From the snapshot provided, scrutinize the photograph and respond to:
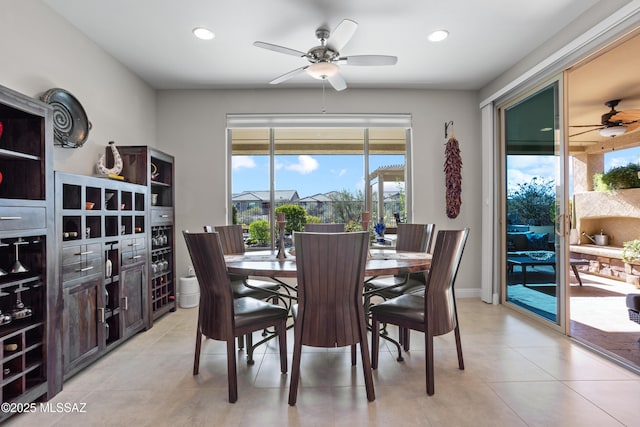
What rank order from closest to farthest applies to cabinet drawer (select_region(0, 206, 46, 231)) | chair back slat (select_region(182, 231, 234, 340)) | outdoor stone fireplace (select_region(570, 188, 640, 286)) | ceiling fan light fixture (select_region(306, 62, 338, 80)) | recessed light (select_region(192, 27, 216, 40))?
cabinet drawer (select_region(0, 206, 46, 231))
chair back slat (select_region(182, 231, 234, 340))
ceiling fan light fixture (select_region(306, 62, 338, 80))
recessed light (select_region(192, 27, 216, 40))
outdoor stone fireplace (select_region(570, 188, 640, 286))

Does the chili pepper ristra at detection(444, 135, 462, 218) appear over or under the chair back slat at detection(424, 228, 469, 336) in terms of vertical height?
over

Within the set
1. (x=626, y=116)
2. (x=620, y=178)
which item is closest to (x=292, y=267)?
(x=626, y=116)

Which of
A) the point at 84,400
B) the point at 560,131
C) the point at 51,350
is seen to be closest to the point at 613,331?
the point at 560,131

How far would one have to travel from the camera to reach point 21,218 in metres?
1.80

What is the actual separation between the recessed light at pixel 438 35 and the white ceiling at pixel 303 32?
53mm

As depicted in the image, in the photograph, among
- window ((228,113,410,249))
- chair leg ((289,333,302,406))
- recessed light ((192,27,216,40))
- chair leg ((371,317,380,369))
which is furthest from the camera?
window ((228,113,410,249))

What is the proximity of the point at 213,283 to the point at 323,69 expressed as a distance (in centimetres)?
184

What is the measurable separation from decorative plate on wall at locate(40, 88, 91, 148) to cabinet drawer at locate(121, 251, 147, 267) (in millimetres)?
1028

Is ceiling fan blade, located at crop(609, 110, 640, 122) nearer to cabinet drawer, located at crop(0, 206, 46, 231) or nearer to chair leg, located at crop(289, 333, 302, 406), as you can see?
chair leg, located at crop(289, 333, 302, 406)

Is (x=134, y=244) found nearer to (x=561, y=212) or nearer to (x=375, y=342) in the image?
(x=375, y=342)

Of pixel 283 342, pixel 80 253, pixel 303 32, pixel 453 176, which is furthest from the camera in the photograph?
pixel 453 176

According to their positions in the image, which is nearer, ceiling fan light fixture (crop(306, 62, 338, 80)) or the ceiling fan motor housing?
ceiling fan light fixture (crop(306, 62, 338, 80))

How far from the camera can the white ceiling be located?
253 cm

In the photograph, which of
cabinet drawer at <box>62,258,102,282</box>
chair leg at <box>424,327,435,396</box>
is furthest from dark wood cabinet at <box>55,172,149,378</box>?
chair leg at <box>424,327,435,396</box>
